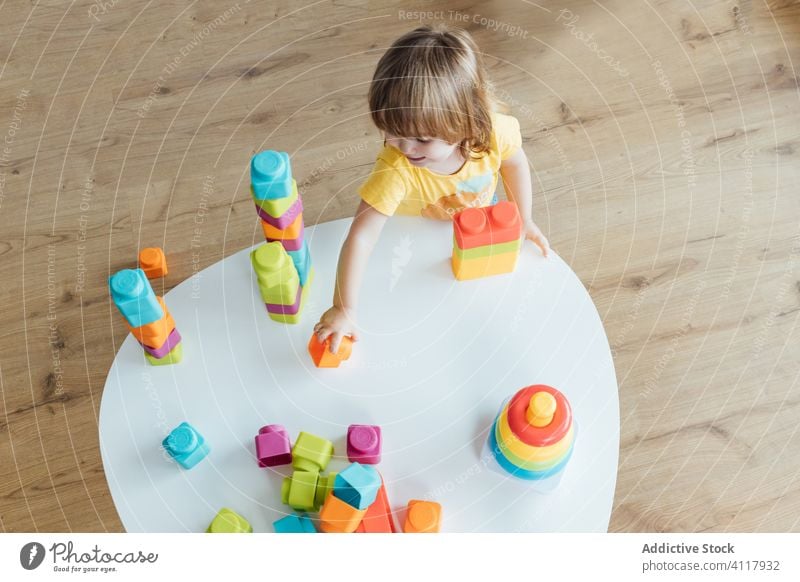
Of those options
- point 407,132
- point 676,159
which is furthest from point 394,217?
point 676,159

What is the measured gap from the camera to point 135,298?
2.50 ft

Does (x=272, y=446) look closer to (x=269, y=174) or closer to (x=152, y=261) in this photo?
(x=269, y=174)

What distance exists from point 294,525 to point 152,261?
49 cm

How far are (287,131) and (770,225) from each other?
2.36ft

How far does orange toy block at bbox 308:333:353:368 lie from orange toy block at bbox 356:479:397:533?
0.14 meters

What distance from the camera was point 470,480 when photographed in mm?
750

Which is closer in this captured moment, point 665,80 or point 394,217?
Answer: point 394,217

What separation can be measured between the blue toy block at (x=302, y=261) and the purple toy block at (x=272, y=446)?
0.54 feet

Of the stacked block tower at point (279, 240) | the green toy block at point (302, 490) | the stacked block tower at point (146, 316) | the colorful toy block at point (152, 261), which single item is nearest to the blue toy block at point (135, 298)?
the stacked block tower at point (146, 316)

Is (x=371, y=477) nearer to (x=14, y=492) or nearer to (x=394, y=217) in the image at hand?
(x=394, y=217)

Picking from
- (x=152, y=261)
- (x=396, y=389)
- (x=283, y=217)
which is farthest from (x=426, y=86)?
(x=152, y=261)

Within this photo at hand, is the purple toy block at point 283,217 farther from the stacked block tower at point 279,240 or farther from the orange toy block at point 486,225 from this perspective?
the orange toy block at point 486,225

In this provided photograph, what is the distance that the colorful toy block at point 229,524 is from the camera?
73 cm

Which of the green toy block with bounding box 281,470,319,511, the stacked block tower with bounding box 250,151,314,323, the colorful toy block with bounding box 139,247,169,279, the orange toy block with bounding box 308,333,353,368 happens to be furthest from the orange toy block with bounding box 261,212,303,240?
the colorful toy block with bounding box 139,247,169,279
